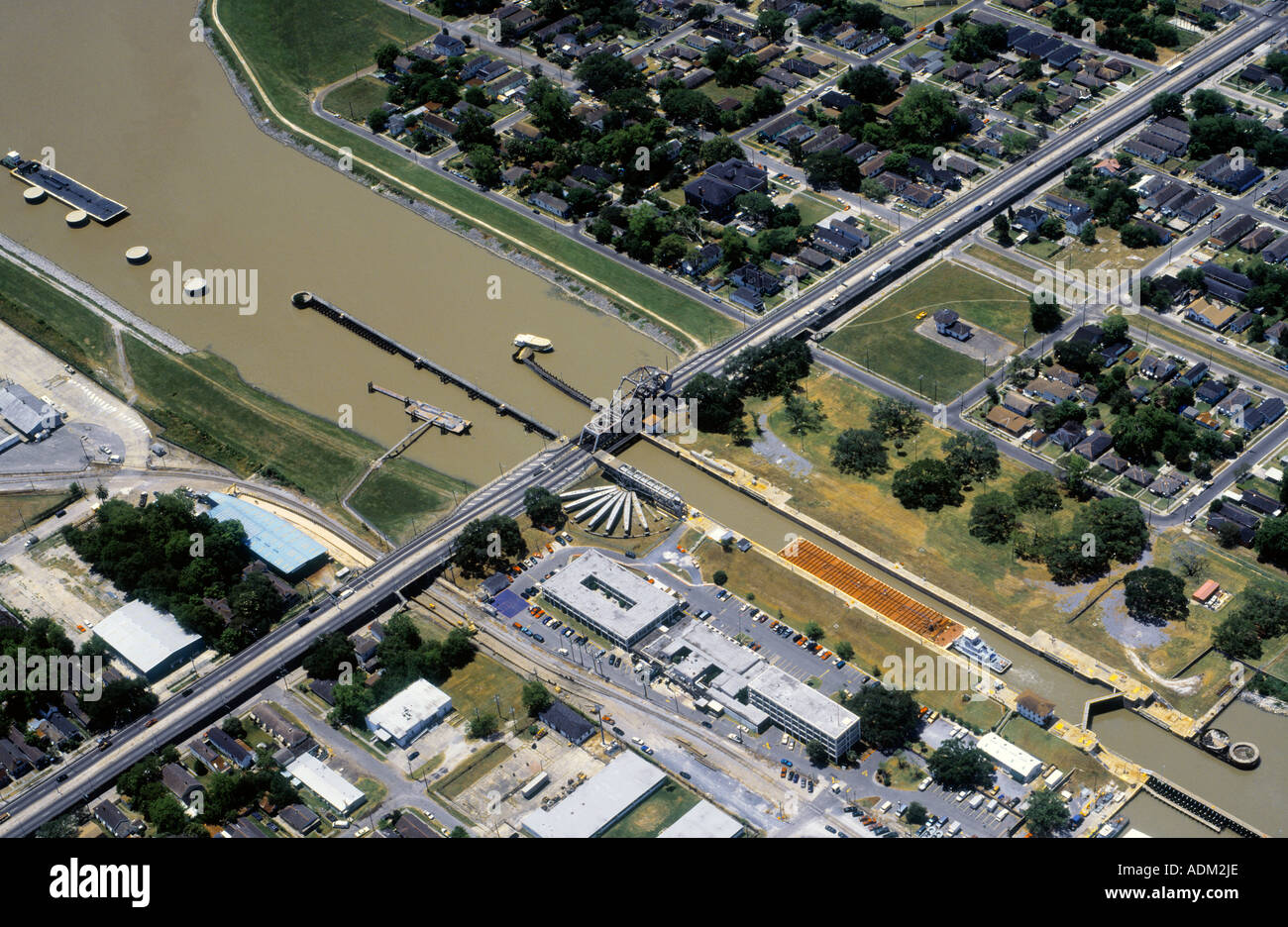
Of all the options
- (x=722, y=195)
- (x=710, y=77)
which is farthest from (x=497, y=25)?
(x=722, y=195)

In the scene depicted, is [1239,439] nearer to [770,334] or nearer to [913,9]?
[770,334]

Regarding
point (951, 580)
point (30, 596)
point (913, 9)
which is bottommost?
point (30, 596)

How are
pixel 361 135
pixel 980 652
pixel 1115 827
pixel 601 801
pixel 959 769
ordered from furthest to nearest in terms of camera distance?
pixel 361 135, pixel 980 652, pixel 601 801, pixel 959 769, pixel 1115 827

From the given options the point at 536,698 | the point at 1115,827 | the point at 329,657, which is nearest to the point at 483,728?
the point at 536,698

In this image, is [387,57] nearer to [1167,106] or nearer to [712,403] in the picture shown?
[712,403]

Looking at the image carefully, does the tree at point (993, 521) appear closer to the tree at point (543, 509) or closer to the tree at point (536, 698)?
the tree at point (543, 509)

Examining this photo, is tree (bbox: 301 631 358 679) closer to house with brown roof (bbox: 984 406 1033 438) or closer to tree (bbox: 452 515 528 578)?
tree (bbox: 452 515 528 578)

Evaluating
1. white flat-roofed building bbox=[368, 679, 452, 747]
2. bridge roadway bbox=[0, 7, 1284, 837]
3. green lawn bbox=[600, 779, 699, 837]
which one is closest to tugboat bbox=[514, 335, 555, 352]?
bridge roadway bbox=[0, 7, 1284, 837]
